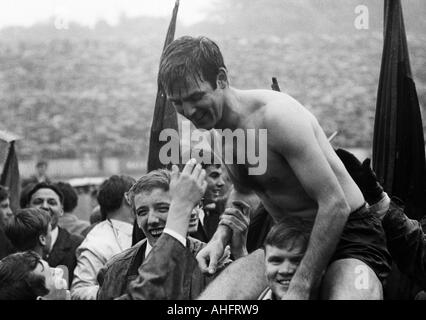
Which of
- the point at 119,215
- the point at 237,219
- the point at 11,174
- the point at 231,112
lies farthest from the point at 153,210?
the point at 11,174

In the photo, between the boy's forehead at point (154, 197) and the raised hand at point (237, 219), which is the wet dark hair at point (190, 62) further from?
the boy's forehead at point (154, 197)

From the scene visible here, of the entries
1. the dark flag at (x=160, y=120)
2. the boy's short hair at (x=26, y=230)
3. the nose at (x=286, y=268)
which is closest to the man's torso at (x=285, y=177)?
the nose at (x=286, y=268)

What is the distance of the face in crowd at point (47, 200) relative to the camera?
6.01 m

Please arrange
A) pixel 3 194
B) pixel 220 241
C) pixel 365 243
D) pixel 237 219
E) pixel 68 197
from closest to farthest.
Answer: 1. pixel 365 243
2. pixel 220 241
3. pixel 237 219
4. pixel 3 194
5. pixel 68 197

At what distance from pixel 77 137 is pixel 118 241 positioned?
18077mm

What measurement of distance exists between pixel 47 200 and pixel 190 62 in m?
3.42

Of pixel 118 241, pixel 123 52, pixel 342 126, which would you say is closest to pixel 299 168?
pixel 118 241

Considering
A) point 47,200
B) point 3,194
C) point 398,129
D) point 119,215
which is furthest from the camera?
point 47,200

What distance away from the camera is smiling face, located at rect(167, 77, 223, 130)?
9.75 ft

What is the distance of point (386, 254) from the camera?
3205 mm

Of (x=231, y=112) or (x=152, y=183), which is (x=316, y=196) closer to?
(x=231, y=112)

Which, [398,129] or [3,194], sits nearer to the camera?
[398,129]

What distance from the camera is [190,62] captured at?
296cm

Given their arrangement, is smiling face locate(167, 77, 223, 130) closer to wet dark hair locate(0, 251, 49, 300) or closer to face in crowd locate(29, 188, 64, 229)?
wet dark hair locate(0, 251, 49, 300)
